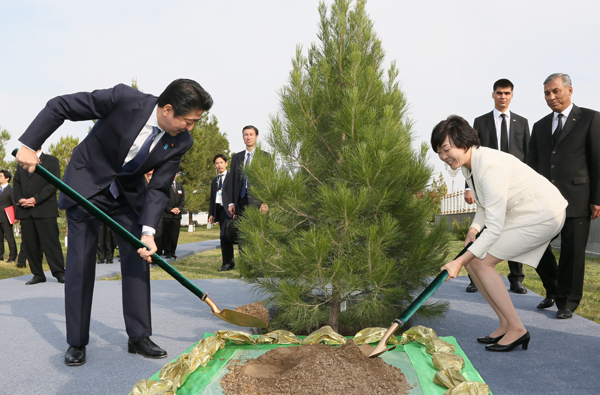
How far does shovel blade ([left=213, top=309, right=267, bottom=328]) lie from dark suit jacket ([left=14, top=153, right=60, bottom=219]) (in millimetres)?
4087

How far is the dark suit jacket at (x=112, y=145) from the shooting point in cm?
270

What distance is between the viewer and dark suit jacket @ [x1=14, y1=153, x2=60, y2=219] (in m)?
5.89

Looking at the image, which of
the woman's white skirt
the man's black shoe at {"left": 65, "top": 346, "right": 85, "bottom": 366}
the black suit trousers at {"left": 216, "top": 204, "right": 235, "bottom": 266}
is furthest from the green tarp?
the black suit trousers at {"left": 216, "top": 204, "right": 235, "bottom": 266}

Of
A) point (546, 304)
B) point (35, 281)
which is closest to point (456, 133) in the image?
point (546, 304)

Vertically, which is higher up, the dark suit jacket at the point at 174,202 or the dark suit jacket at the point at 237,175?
the dark suit jacket at the point at 237,175

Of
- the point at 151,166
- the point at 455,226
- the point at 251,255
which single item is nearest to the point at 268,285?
the point at 251,255

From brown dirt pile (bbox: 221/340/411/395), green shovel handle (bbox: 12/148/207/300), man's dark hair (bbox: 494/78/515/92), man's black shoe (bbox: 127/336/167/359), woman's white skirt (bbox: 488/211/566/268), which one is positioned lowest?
man's black shoe (bbox: 127/336/167/359)

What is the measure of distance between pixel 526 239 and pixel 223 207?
5.34 m

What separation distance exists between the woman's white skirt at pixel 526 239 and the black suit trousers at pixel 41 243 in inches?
217

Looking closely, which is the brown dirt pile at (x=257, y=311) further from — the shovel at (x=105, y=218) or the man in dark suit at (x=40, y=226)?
the man in dark suit at (x=40, y=226)

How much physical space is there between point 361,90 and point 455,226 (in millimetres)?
12122

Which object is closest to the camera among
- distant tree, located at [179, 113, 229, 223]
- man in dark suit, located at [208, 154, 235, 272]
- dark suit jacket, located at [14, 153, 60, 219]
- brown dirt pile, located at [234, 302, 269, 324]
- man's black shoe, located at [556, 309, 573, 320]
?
brown dirt pile, located at [234, 302, 269, 324]

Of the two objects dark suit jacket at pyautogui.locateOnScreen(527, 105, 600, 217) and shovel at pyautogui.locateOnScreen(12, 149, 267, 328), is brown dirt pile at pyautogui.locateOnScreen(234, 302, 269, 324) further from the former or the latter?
dark suit jacket at pyautogui.locateOnScreen(527, 105, 600, 217)

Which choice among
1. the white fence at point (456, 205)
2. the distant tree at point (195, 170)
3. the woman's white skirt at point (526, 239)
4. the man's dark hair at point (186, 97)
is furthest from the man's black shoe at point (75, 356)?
the distant tree at point (195, 170)
